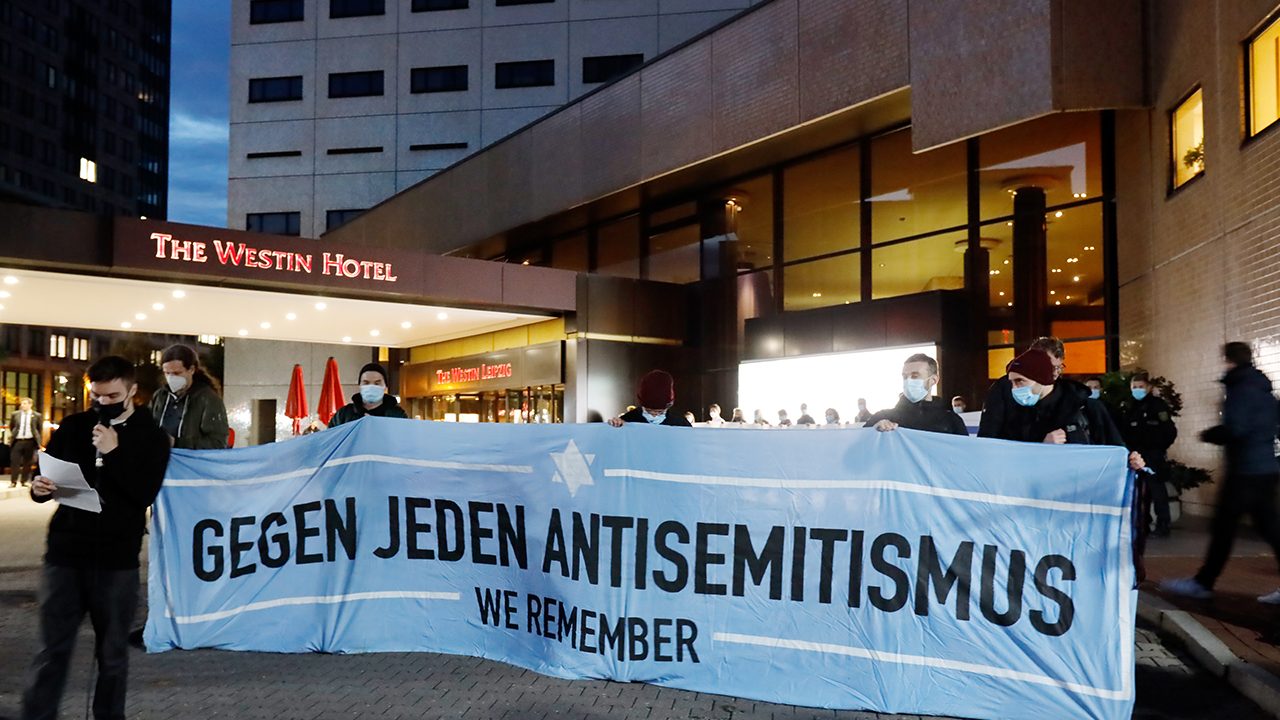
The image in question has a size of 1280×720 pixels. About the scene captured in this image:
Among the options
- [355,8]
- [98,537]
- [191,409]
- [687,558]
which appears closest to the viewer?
[98,537]

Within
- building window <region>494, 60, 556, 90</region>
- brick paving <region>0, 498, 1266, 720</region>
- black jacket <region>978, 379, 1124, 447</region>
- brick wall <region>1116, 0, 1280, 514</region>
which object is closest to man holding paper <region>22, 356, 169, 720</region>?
brick paving <region>0, 498, 1266, 720</region>

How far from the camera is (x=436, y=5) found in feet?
138

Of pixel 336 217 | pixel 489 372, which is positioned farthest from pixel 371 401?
pixel 336 217

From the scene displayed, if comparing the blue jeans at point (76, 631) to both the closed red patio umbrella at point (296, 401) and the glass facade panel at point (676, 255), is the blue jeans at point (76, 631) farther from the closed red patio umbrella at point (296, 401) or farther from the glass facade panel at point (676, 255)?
the glass facade panel at point (676, 255)

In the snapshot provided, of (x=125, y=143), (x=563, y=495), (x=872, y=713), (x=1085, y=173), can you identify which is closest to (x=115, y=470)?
(x=563, y=495)

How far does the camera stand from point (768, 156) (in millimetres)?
22781

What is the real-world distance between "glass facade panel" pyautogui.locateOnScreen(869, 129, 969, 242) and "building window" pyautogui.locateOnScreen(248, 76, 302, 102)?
31.4 m

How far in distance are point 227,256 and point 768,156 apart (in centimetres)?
1202

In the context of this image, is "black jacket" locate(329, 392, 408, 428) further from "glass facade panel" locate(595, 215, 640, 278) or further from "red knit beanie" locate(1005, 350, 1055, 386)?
"glass facade panel" locate(595, 215, 640, 278)

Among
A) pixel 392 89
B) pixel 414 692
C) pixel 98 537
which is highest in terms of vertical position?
pixel 392 89

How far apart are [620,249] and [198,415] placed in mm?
21568

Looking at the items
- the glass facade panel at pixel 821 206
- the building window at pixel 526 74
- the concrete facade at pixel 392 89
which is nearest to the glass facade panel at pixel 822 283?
the glass facade panel at pixel 821 206

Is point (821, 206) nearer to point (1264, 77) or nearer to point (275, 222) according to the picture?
point (1264, 77)

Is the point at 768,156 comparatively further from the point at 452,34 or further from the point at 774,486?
the point at 452,34
